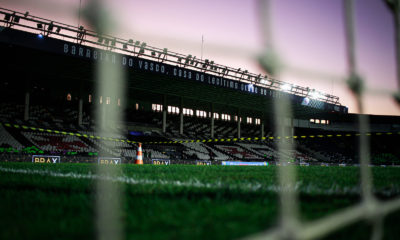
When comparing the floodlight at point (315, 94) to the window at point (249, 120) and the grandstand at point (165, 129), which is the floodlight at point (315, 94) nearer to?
the grandstand at point (165, 129)

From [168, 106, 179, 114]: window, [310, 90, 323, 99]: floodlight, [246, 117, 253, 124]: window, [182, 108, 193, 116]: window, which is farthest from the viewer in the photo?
[246, 117, 253, 124]: window

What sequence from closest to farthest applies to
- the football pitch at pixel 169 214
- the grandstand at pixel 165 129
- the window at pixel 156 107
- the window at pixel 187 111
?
1. the football pitch at pixel 169 214
2. the grandstand at pixel 165 129
3. the window at pixel 156 107
4. the window at pixel 187 111

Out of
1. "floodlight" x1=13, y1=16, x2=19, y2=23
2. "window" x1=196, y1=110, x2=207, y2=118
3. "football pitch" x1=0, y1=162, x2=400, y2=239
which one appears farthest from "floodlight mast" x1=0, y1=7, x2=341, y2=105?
"football pitch" x1=0, y1=162, x2=400, y2=239

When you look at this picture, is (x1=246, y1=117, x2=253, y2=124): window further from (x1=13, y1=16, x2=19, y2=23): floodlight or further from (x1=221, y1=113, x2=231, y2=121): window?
(x1=13, y1=16, x2=19, y2=23): floodlight

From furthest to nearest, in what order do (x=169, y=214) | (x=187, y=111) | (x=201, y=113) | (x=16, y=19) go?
1. (x=201, y=113)
2. (x=187, y=111)
3. (x=16, y=19)
4. (x=169, y=214)

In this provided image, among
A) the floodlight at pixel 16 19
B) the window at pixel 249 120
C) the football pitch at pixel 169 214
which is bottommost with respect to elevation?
the football pitch at pixel 169 214

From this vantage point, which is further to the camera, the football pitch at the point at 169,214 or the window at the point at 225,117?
the window at the point at 225,117

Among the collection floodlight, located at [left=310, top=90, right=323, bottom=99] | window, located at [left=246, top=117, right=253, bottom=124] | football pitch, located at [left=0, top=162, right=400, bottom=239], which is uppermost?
floodlight, located at [left=310, top=90, right=323, bottom=99]

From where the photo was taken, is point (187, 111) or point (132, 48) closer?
point (132, 48)

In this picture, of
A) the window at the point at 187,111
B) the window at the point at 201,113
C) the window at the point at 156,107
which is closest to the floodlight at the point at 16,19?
the window at the point at 156,107

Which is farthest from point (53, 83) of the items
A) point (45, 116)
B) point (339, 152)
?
point (339, 152)

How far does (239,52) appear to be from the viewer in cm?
226

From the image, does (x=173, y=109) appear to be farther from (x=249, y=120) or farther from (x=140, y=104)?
(x=249, y=120)

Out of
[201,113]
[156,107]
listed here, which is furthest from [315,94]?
[156,107]
